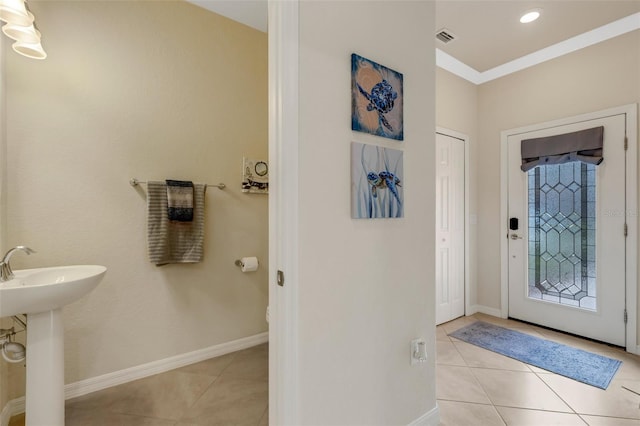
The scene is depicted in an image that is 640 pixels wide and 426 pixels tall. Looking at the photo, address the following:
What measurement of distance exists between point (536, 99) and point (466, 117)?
2.13 ft

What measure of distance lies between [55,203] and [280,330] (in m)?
1.69

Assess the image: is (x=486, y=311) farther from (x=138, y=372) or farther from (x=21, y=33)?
(x=21, y=33)

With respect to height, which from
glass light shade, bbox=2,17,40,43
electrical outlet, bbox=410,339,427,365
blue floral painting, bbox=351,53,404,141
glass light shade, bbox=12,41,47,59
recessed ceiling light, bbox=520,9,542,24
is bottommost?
electrical outlet, bbox=410,339,427,365

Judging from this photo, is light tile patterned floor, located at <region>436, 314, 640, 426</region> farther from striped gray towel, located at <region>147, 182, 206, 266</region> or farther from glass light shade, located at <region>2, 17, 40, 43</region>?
glass light shade, located at <region>2, 17, 40, 43</region>

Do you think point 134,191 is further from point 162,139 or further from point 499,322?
point 499,322

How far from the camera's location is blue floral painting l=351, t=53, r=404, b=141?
1.33 m

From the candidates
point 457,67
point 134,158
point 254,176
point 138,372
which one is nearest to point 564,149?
point 457,67

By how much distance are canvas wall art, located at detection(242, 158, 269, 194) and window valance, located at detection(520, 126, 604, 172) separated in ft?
8.75

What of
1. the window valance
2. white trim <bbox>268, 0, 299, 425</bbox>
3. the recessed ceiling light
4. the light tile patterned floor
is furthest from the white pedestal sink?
the window valance

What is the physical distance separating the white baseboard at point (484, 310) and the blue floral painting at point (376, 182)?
2.62 metres

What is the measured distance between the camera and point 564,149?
283 centimetres

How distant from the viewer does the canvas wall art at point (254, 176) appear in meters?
2.60

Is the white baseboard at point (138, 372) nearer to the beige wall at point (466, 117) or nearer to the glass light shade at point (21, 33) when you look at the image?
the glass light shade at point (21, 33)

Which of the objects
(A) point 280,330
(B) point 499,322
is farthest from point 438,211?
(A) point 280,330
